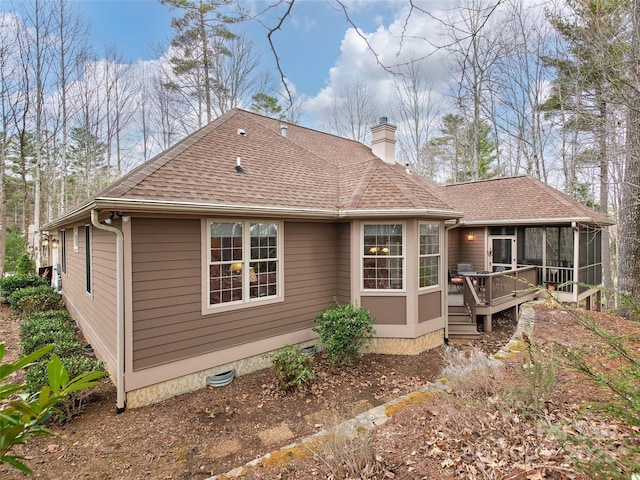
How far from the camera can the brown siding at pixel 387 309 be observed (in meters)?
7.01

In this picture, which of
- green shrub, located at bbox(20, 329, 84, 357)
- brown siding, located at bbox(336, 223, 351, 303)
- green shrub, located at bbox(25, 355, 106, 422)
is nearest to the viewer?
green shrub, located at bbox(25, 355, 106, 422)

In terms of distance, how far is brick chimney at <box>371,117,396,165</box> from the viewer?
38.6 ft

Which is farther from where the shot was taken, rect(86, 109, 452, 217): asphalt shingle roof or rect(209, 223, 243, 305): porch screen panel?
rect(209, 223, 243, 305): porch screen panel

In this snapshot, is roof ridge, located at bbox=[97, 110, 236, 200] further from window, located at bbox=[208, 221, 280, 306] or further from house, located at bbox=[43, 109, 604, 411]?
window, located at bbox=[208, 221, 280, 306]

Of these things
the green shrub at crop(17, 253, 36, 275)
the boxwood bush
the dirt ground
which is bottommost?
the dirt ground

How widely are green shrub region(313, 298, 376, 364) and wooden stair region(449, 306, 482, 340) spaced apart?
320cm

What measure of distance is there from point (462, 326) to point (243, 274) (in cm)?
607

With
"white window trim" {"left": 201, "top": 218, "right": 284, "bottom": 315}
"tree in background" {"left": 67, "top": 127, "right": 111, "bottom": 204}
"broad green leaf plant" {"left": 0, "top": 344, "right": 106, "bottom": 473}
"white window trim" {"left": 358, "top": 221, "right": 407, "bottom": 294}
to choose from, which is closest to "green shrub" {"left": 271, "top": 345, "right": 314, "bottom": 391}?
"white window trim" {"left": 201, "top": 218, "right": 284, "bottom": 315}

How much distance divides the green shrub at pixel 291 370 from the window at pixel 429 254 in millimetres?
3362

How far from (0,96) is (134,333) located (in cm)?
1666

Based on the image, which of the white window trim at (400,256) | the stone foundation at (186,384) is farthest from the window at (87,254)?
the white window trim at (400,256)

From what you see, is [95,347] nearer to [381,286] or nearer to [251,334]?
[251,334]

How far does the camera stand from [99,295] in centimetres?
607

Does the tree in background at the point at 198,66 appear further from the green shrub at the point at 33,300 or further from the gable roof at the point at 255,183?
the green shrub at the point at 33,300
